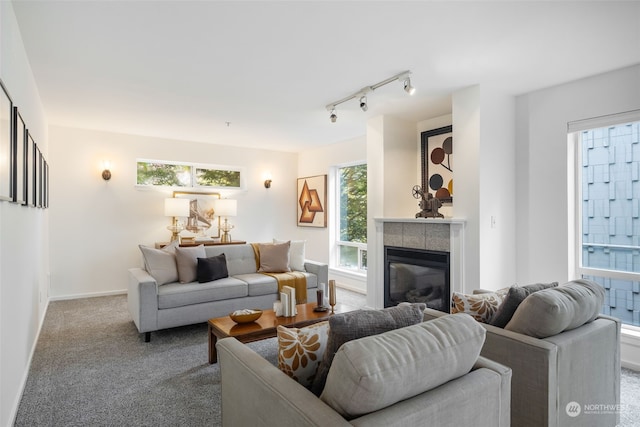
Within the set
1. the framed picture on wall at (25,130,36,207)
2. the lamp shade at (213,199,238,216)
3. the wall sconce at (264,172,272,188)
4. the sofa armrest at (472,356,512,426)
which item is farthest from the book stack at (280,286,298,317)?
the wall sconce at (264,172,272,188)

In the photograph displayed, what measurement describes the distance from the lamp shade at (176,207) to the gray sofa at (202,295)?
1.20m

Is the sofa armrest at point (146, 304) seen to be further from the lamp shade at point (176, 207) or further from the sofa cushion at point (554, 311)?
the sofa cushion at point (554, 311)

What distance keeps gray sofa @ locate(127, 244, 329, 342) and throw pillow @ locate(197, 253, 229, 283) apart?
2.1 inches

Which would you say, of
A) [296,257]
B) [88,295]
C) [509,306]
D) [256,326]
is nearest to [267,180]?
[296,257]

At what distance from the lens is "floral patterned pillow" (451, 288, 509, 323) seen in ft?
6.45

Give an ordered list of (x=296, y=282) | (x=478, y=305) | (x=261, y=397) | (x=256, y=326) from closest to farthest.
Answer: (x=261, y=397) < (x=478, y=305) < (x=256, y=326) < (x=296, y=282)

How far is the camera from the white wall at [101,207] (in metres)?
4.81

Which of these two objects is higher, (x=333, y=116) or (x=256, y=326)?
(x=333, y=116)

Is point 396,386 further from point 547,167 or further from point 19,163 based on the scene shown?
point 547,167

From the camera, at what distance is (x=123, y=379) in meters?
2.55

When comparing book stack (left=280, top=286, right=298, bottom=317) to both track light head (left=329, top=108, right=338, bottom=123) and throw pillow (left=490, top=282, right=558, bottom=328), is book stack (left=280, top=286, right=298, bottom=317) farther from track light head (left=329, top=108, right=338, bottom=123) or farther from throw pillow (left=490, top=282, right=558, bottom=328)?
track light head (left=329, top=108, right=338, bottom=123)

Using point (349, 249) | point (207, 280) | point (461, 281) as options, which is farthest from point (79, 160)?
point (461, 281)

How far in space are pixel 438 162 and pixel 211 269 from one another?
2856 mm

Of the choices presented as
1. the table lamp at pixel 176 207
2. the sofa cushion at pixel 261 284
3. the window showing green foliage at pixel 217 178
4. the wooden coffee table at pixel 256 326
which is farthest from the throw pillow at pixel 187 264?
the window showing green foliage at pixel 217 178
